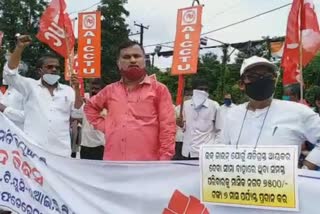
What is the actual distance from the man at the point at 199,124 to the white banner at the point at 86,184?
3.23m

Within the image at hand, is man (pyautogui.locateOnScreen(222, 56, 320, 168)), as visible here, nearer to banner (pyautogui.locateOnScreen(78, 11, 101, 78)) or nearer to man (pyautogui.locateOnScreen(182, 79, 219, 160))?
man (pyautogui.locateOnScreen(182, 79, 219, 160))

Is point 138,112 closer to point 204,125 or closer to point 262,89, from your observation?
point 262,89

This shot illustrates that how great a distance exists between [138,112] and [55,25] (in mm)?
3108

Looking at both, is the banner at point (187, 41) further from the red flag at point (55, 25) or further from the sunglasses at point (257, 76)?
the sunglasses at point (257, 76)

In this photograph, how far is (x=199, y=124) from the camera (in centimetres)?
724

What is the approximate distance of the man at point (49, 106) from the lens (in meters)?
5.16

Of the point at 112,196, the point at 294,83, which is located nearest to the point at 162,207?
the point at 112,196

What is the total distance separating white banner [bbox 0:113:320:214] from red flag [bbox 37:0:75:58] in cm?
276

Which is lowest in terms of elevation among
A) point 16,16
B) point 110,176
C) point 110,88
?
point 110,176

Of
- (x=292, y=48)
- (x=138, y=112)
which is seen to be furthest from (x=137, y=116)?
(x=292, y=48)

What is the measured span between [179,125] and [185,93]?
0.59 metres

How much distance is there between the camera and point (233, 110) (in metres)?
3.74

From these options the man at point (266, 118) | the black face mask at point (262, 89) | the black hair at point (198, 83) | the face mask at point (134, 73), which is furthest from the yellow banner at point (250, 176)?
the black hair at point (198, 83)

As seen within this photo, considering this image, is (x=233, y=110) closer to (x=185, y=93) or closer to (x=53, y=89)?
(x=53, y=89)
